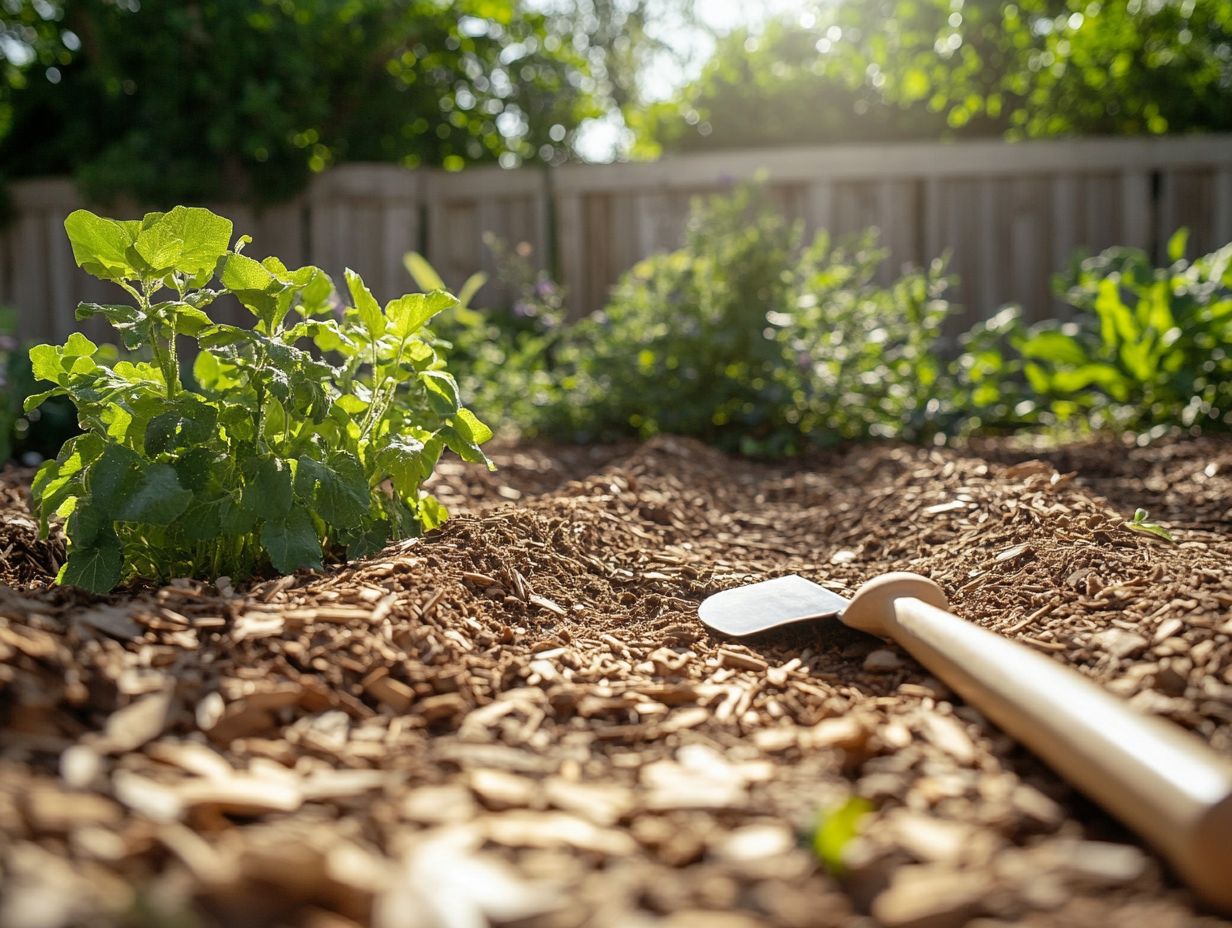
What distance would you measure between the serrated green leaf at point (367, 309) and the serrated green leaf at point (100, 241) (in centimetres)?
44

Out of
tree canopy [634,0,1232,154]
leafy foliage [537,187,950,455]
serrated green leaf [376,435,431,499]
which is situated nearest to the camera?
serrated green leaf [376,435,431,499]

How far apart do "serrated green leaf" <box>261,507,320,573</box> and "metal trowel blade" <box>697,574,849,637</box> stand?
2.69ft

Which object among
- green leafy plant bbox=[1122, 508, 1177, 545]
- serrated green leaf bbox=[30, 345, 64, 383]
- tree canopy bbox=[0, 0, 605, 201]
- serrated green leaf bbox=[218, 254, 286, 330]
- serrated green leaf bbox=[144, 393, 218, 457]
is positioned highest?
tree canopy bbox=[0, 0, 605, 201]

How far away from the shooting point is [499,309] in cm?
754

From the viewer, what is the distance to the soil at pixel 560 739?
100 centimetres

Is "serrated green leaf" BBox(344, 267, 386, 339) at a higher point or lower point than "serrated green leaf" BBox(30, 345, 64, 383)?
higher

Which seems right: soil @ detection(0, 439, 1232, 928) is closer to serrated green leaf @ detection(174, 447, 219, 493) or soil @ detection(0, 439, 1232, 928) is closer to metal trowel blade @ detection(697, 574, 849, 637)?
metal trowel blade @ detection(697, 574, 849, 637)

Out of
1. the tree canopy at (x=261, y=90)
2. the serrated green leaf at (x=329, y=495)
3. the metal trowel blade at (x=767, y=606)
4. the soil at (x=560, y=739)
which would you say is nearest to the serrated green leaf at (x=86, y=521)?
the soil at (x=560, y=739)

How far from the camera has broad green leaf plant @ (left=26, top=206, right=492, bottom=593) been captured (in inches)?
79.4

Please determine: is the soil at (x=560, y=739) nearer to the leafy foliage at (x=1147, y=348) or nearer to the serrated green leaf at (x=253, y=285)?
the serrated green leaf at (x=253, y=285)

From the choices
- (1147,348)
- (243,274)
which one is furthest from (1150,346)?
(243,274)

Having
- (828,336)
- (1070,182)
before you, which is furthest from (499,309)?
(1070,182)

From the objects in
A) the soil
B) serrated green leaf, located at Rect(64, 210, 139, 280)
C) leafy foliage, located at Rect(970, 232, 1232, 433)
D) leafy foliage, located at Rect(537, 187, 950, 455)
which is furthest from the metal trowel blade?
leafy foliage, located at Rect(970, 232, 1232, 433)

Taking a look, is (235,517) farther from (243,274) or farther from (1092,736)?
(1092,736)
